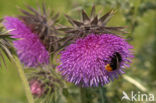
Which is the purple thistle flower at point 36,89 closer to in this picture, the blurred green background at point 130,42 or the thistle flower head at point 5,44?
the blurred green background at point 130,42

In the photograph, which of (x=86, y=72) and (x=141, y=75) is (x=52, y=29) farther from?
(x=141, y=75)

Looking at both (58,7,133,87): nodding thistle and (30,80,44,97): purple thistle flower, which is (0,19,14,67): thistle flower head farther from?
(30,80,44,97): purple thistle flower

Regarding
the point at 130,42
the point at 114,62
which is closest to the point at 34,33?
the point at 114,62

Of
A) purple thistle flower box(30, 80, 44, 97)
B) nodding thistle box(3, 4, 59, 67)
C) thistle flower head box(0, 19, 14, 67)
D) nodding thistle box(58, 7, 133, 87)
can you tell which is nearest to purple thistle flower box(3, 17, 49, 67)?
nodding thistle box(3, 4, 59, 67)

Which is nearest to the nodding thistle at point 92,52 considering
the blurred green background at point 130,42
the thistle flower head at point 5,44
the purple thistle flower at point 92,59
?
the purple thistle flower at point 92,59

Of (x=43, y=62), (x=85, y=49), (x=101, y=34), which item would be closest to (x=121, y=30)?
(x=101, y=34)
